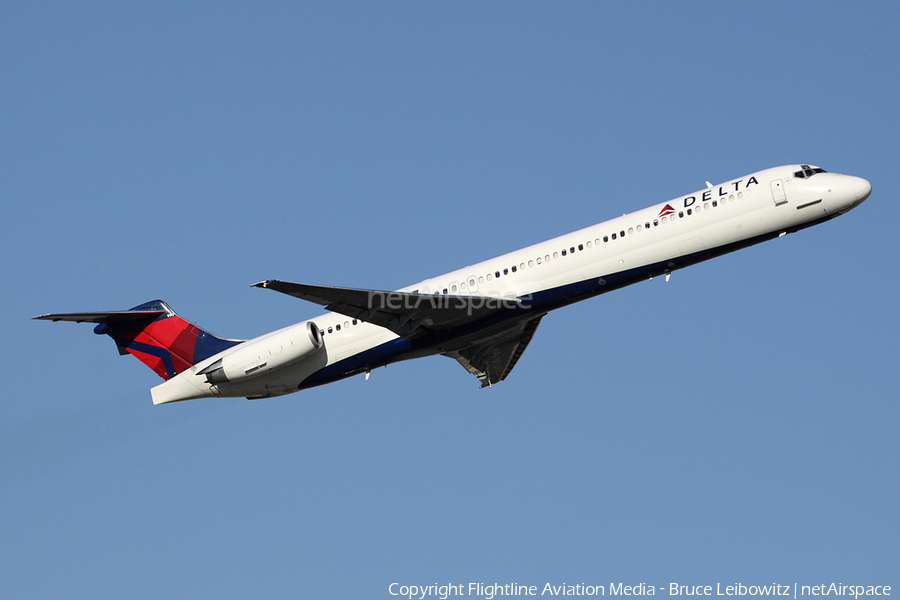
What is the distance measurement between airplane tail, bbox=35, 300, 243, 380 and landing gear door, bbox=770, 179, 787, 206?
16897mm

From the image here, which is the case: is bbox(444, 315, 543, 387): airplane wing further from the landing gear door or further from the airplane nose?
the airplane nose

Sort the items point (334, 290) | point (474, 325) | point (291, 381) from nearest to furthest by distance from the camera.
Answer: point (334, 290) < point (474, 325) < point (291, 381)

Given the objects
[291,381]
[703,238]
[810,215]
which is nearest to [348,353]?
[291,381]

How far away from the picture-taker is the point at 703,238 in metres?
26.4

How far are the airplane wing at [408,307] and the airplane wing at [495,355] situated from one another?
3336 mm

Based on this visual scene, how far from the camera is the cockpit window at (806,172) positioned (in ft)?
86.4

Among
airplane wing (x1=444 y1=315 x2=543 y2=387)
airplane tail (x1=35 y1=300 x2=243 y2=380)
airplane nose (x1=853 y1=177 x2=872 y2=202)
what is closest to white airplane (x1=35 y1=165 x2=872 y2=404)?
airplane nose (x1=853 y1=177 x2=872 y2=202)

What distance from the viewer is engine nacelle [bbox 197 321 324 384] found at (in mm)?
28484

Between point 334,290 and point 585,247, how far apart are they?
7013 mm

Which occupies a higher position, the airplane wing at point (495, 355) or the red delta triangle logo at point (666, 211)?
the red delta triangle logo at point (666, 211)

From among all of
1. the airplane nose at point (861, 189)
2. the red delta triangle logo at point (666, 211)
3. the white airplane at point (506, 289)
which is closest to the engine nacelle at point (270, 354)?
the white airplane at point (506, 289)

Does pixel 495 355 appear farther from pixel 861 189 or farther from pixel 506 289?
pixel 861 189

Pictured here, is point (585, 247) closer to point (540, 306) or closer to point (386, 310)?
point (540, 306)

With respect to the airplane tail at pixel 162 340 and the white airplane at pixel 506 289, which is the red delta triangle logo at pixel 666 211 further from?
the airplane tail at pixel 162 340
